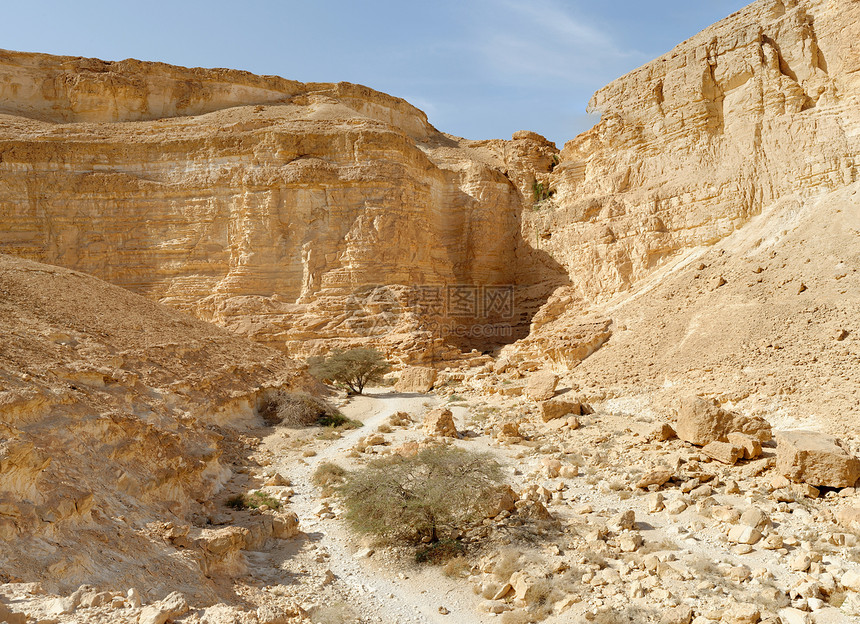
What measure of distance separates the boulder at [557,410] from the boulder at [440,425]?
226cm

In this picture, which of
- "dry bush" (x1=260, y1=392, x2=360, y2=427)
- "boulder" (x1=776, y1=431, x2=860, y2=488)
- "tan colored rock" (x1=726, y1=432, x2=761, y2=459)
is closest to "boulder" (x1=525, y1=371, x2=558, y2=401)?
"dry bush" (x1=260, y1=392, x2=360, y2=427)

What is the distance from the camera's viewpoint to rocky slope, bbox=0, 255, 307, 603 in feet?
18.2

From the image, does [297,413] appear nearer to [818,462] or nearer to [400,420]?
[400,420]

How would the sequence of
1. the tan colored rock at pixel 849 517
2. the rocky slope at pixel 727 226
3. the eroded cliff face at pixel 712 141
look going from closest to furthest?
the tan colored rock at pixel 849 517 → the rocky slope at pixel 727 226 → the eroded cliff face at pixel 712 141

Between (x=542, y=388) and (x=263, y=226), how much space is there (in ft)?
48.4

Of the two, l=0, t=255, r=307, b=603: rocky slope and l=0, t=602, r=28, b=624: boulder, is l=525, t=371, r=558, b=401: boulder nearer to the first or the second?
l=0, t=255, r=307, b=603: rocky slope

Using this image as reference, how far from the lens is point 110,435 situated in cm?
832

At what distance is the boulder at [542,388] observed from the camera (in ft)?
53.2

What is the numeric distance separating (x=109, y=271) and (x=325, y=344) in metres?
10.6

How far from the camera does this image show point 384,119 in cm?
3550

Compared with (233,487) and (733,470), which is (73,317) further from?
(733,470)

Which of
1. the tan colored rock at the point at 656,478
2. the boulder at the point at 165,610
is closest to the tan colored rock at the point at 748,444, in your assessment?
the tan colored rock at the point at 656,478

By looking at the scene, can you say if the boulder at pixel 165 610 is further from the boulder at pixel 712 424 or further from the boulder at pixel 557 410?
the boulder at pixel 557 410

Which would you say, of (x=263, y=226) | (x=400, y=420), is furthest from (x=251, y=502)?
(x=263, y=226)
